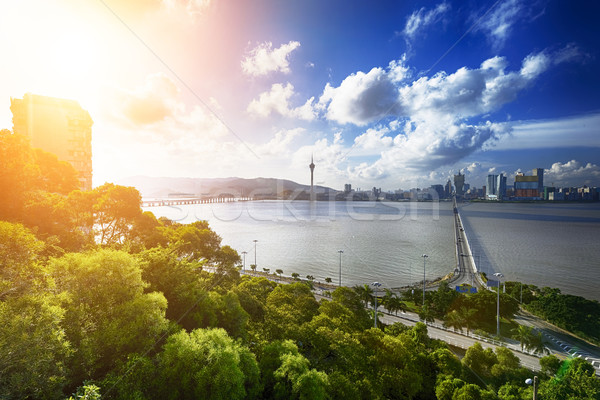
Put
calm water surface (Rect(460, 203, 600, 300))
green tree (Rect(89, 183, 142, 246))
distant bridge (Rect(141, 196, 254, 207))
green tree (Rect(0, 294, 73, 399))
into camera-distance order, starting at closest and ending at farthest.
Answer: green tree (Rect(0, 294, 73, 399))
green tree (Rect(89, 183, 142, 246))
calm water surface (Rect(460, 203, 600, 300))
distant bridge (Rect(141, 196, 254, 207))

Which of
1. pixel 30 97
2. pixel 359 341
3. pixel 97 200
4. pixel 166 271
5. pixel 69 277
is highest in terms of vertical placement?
pixel 30 97

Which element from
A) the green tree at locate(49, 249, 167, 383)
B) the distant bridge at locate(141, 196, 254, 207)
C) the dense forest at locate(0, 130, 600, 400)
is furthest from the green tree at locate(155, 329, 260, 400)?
the distant bridge at locate(141, 196, 254, 207)

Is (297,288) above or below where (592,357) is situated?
above

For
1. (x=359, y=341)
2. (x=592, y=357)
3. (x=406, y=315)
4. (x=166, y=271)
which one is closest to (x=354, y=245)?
(x=406, y=315)

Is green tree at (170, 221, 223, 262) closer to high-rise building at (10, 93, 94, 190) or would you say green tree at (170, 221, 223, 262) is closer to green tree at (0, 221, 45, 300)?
green tree at (0, 221, 45, 300)

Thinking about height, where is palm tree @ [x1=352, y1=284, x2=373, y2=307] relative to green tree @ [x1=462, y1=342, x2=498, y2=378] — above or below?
below

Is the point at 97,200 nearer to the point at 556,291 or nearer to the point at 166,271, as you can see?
the point at 166,271
